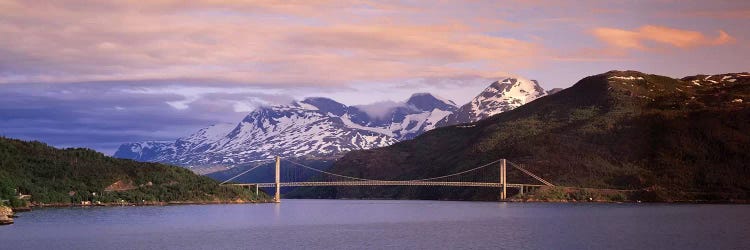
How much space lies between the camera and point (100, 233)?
11819cm

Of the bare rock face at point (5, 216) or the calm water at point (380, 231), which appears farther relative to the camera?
the bare rock face at point (5, 216)

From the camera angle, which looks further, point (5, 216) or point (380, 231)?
point (5, 216)

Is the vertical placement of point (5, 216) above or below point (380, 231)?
above

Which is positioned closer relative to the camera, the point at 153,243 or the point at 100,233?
the point at 153,243

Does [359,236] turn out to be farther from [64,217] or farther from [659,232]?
[64,217]

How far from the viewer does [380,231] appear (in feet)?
413

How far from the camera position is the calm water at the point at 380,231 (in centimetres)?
10306

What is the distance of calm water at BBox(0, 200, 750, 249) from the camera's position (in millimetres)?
103062

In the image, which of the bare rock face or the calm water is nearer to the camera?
the calm water

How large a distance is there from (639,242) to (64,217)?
3325 inches

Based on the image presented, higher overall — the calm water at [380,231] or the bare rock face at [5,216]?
the bare rock face at [5,216]

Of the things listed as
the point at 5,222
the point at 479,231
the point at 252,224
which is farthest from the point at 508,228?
the point at 5,222

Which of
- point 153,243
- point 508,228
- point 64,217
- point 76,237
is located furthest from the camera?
point 64,217

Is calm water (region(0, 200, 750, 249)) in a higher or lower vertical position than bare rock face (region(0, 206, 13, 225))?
lower
